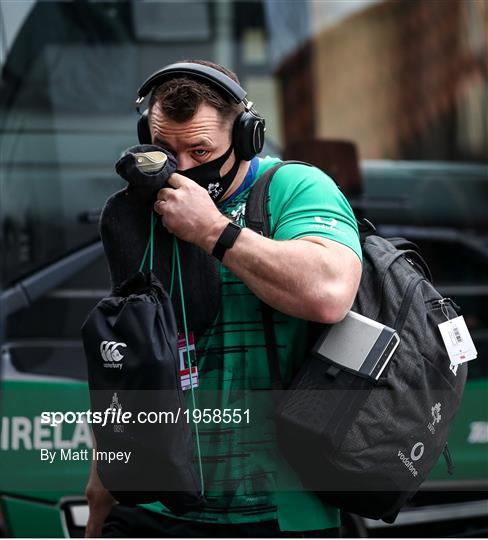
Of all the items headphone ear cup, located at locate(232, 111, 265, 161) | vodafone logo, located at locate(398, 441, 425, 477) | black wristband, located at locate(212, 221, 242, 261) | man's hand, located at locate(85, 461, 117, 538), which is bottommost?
man's hand, located at locate(85, 461, 117, 538)

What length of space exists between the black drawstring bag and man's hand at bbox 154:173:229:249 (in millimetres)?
116

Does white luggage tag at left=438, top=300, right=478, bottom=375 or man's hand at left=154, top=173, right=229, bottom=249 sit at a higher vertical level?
man's hand at left=154, top=173, right=229, bottom=249

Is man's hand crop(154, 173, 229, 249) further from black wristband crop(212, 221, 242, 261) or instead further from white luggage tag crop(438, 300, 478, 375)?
white luggage tag crop(438, 300, 478, 375)

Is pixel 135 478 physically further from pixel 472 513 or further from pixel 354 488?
pixel 472 513

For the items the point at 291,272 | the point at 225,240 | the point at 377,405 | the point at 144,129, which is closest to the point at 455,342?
the point at 377,405

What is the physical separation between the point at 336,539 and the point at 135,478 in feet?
1.51

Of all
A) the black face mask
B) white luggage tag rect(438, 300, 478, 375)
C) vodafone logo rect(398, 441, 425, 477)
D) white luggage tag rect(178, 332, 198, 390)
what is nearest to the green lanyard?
white luggage tag rect(178, 332, 198, 390)

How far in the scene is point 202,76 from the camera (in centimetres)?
209

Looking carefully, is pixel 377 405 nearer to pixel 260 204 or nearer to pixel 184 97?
pixel 260 204

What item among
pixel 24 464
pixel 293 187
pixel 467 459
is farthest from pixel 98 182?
pixel 293 187

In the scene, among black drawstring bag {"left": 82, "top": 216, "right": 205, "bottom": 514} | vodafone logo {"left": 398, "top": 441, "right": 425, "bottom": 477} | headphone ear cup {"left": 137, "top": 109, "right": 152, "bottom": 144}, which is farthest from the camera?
A: headphone ear cup {"left": 137, "top": 109, "right": 152, "bottom": 144}

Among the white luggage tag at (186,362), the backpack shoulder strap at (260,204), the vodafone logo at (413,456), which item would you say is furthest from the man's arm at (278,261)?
the vodafone logo at (413,456)

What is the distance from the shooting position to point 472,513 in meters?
4.00

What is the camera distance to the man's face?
2.09m
